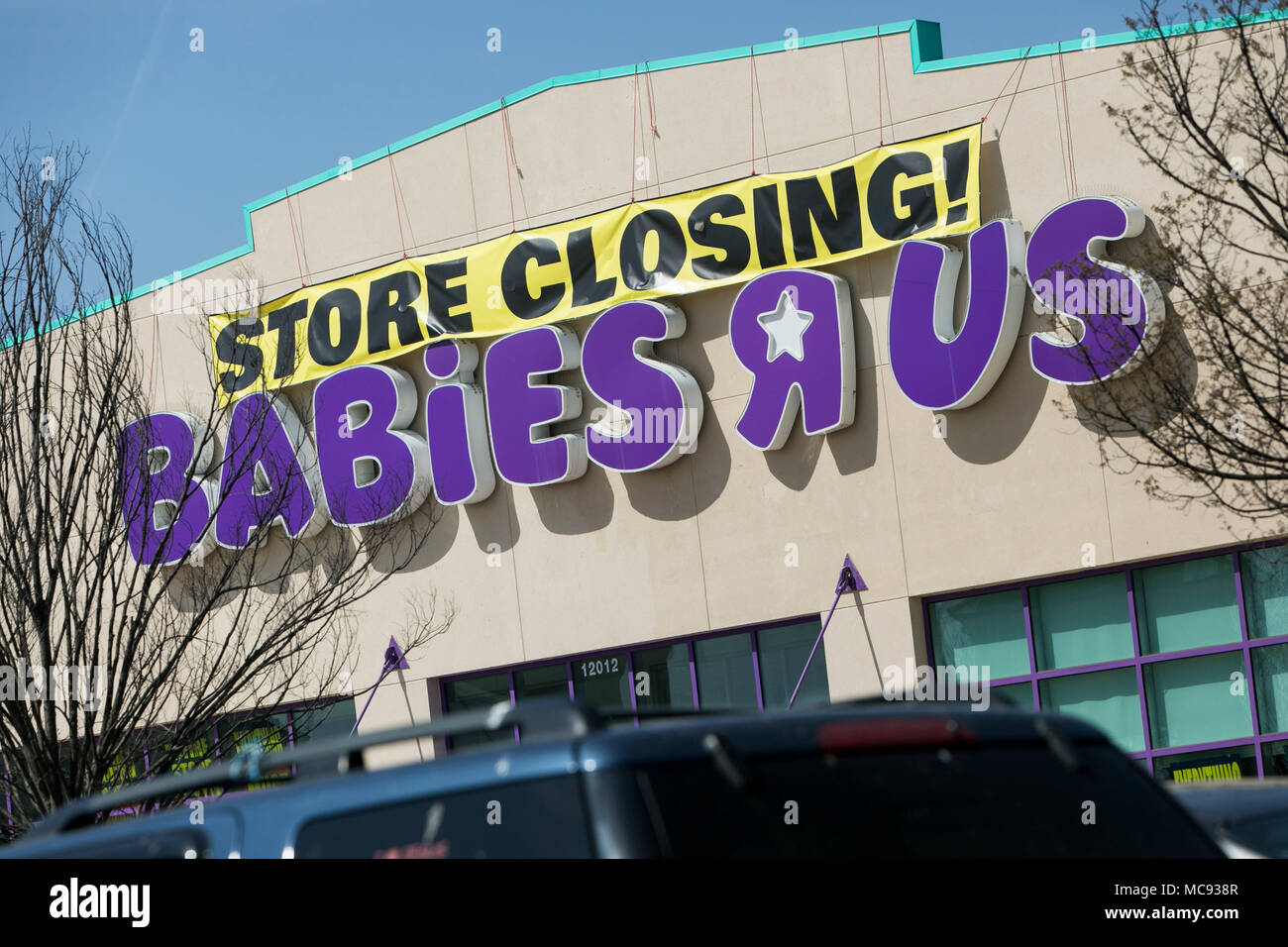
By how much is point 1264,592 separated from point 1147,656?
136 cm

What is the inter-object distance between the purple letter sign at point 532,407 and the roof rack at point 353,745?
14.9 metres

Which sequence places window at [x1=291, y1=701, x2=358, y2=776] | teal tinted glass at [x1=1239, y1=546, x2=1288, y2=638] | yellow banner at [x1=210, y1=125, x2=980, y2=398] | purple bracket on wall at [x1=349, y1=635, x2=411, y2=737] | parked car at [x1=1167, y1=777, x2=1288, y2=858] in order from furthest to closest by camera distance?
1. window at [x1=291, y1=701, x2=358, y2=776]
2. purple bracket on wall at [x1=349, y1=635, x2=411, y2=737]
3. yellow banner at [x1=210, y1=125, x2=980, y2=398]
4. teal tinted glass at [x1=1239, y1=546, x2=1288, y2=638]
5. parked car at [x1=1167, y1=777, x2=1288, y2=858]

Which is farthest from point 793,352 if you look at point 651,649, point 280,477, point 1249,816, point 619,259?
point 1249,816

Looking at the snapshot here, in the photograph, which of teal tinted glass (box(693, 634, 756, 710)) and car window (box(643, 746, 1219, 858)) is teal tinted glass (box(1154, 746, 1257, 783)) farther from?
car window (box(643, 746, 1219, 858))

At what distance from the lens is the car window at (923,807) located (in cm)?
258

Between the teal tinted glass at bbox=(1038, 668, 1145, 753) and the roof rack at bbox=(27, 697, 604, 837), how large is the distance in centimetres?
1388

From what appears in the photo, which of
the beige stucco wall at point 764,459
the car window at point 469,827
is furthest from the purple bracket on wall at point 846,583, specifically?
the car window at point 469,827

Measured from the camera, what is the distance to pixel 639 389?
1833 cm

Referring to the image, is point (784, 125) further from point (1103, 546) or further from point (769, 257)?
point (1103, 546)

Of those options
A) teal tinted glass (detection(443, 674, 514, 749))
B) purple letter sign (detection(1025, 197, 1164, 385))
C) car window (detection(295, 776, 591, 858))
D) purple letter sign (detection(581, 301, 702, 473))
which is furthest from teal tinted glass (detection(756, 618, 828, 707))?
car window (detection(295, 776, 591, 858))

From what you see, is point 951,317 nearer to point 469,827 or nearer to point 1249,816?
point 1249,816

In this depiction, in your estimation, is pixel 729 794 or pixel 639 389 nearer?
pixel 729 794

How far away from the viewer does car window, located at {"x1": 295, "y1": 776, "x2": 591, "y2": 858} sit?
2.56 meters
